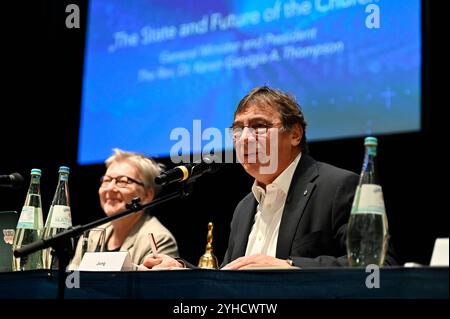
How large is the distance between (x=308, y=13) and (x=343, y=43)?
285 mm

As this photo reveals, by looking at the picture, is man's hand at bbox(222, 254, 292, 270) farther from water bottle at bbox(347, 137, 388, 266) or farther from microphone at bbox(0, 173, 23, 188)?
microphone at bbox(0, 173, 23, 188)

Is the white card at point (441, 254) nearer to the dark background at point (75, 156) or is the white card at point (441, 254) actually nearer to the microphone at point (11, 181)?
the microphone at point (11, 181)

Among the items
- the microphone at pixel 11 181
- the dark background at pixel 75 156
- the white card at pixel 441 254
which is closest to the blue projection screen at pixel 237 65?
the dark background at pixel 75 156

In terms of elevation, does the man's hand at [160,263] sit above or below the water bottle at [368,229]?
below

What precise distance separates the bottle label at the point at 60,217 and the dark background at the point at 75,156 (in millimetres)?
1747

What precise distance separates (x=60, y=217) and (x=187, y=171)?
2.08ft

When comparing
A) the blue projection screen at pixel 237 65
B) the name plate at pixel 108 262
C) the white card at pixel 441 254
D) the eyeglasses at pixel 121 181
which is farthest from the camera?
the eyeglasses at pixel 121 181

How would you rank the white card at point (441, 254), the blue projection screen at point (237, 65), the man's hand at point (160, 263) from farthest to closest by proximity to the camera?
the blue projection screen at point (237, 65), the man's hand at point (160, 263), the white card at point (441, 254)

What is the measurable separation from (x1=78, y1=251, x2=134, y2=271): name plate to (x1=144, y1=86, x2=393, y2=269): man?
20.0 inches

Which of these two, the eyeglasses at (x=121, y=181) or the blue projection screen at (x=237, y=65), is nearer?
the blue projection screen at (x=237, y=65)

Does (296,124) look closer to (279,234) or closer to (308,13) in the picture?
(279,234)

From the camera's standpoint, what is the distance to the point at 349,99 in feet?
12.3

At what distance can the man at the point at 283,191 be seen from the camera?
2.58m
